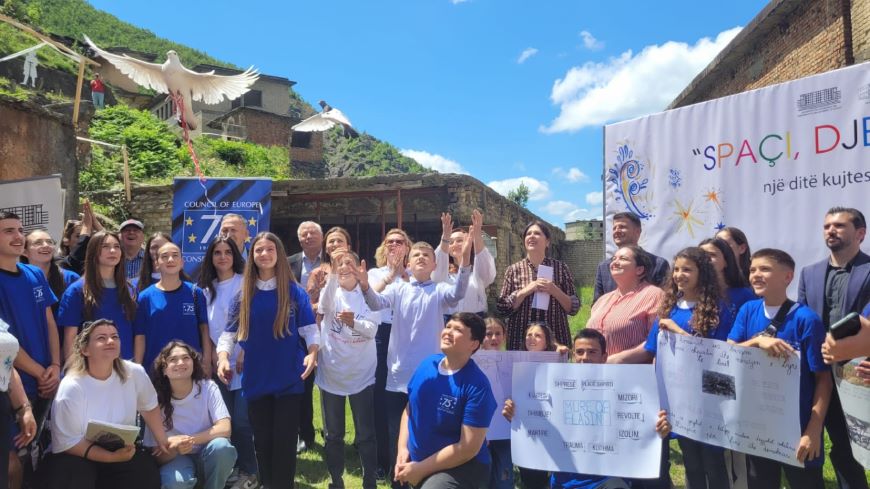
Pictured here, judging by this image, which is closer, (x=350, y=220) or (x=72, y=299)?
(x=72, y=299)

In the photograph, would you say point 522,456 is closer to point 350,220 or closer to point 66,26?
point 350,220

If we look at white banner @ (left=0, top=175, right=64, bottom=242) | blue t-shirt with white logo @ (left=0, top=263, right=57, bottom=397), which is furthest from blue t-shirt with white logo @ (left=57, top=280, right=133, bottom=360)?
white banner @ (left=0, top=175, right=64, bottom=242)

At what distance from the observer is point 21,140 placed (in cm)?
730

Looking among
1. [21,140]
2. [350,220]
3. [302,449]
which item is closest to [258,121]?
[350,220]

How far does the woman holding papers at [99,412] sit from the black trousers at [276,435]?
56 centimetres

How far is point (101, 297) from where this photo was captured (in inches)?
154

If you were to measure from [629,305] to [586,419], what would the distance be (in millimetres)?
797

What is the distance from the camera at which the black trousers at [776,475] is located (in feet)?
9.48

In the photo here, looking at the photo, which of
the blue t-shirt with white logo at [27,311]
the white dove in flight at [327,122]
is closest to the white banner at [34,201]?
the blue t-shirt with white logo at [27,311]

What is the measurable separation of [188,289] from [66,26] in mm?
59514

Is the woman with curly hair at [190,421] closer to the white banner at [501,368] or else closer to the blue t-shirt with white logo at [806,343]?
the white banner at [501,368]

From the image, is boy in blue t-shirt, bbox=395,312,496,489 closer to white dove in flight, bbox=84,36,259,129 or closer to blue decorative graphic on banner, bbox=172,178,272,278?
blue decorative graphic on banner, bbox=172,178,272,278

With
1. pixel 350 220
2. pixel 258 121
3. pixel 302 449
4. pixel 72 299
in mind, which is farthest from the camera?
pixel 258 121

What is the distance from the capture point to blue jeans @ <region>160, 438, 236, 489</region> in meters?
3.63
